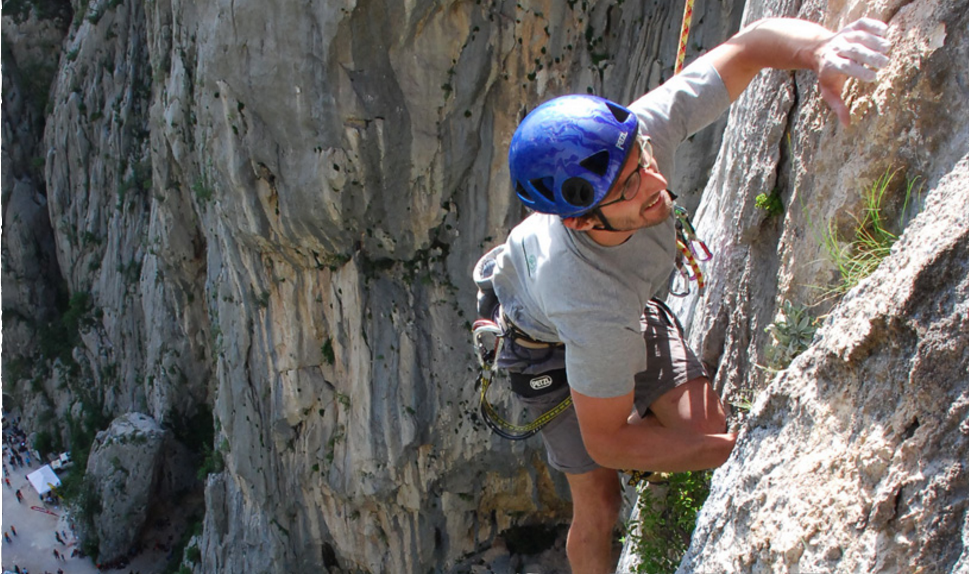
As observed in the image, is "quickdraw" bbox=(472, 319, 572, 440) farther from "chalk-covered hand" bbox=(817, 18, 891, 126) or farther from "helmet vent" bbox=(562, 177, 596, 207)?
"chalk-covered hand" bbox=(817, 18, 891, 126)

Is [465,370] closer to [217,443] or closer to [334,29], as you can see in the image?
[334,29]

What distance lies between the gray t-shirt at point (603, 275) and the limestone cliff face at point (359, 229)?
8.13 metres

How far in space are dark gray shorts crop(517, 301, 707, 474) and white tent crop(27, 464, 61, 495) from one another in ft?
90.0

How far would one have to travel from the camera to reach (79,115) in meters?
26.1

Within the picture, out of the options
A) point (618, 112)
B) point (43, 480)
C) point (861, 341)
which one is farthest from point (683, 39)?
point (43, 480)

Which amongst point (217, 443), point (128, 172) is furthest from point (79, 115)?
point (217, 443)

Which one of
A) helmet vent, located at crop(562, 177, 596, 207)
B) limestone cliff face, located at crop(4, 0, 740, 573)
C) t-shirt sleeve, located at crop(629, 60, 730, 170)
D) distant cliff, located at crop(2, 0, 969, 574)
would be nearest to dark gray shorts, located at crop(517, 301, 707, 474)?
distant cliff, located at crop(2, 0, 969, 574)

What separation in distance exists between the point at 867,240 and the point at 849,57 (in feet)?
1.94

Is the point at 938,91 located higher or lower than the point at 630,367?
higher

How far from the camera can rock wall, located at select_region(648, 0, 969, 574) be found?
5.44 ft

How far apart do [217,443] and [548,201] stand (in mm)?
18563

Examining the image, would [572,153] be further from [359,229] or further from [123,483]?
[123,483]

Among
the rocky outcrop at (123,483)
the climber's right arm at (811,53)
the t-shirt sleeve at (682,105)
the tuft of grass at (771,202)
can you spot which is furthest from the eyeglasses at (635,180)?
the rocky outcrop at (123,483)

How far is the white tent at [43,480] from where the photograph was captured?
83.8 ft
